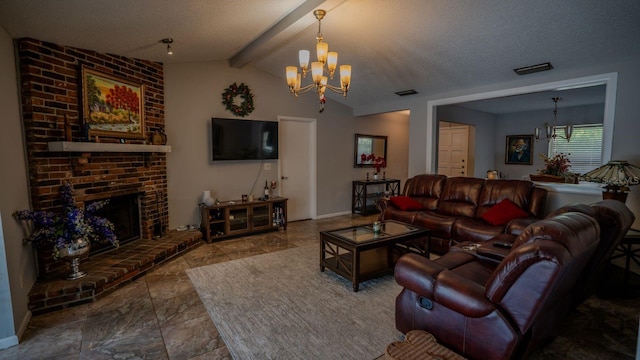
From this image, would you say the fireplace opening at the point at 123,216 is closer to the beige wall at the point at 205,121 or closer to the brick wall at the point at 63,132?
the brick wall at the point at 63,132

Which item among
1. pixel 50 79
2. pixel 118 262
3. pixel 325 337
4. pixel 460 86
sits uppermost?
pixel 460 86

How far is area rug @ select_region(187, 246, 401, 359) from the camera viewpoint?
7.01ft

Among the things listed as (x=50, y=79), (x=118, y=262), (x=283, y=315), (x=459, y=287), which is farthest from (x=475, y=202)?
(x=50, y=79)

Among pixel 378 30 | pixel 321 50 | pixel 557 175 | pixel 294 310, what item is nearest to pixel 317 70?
pixel 321 50

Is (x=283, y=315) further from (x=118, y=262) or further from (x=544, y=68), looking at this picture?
(x=544, y=68)

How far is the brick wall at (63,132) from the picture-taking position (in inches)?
110

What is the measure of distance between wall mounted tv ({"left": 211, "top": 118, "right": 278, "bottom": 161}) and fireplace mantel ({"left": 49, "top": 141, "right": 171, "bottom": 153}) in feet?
2.94

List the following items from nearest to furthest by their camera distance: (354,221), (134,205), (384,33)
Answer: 1. (384,33)
2. (134,205)
3. (354,221)

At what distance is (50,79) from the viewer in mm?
2924

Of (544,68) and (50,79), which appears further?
(544,68)

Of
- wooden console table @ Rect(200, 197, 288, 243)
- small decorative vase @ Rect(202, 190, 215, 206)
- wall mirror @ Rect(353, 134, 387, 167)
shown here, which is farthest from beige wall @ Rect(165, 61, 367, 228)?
wall mirror @ Rect(353, 134, 387, 167)

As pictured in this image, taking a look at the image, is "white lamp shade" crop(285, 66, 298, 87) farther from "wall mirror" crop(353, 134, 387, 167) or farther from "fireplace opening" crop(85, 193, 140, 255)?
"wall mirror" crop(353, 134, 387, 167)

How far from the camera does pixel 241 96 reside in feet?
16.8

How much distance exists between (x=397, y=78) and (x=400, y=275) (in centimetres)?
366
